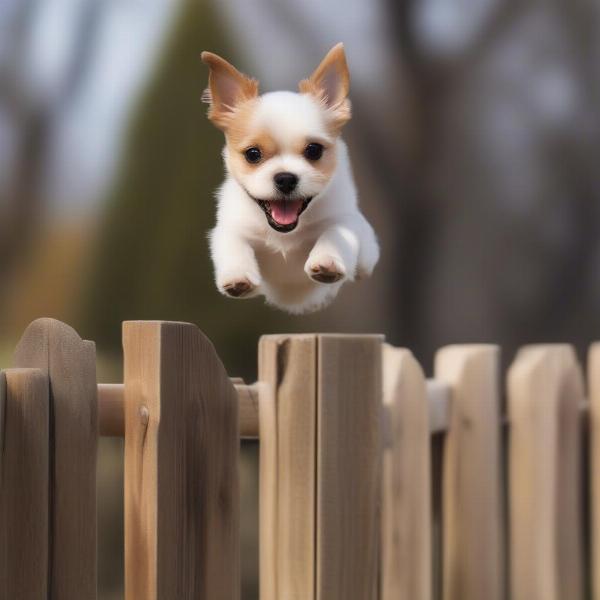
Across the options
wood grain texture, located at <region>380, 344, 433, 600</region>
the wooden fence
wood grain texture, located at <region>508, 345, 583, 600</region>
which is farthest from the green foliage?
the wooden fence

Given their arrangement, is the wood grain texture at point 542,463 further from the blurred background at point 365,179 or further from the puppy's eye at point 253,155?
the puppy's eye at point 253,155

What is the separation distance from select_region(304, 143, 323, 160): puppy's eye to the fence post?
1.77 ft

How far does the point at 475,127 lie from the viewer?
240cm

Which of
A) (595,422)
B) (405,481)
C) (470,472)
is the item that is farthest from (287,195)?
(595,422)

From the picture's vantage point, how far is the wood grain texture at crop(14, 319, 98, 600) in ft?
2.29

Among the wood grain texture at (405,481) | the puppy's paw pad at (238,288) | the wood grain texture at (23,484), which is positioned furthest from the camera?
the wood grain texture at (405,481)

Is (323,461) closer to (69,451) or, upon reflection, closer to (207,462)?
(207,462)

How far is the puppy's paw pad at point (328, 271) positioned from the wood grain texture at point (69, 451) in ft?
1.48

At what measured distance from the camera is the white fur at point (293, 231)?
0.27 m

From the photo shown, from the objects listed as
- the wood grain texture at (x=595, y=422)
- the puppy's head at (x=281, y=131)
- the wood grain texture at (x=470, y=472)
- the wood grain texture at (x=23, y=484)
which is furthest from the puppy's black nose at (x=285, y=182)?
the wood grain texture at (x=595, y=422)

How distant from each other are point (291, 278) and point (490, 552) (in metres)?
1.19

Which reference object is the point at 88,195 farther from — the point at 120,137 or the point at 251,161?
the point at 251,161

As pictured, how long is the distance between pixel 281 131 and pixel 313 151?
0.01 meters

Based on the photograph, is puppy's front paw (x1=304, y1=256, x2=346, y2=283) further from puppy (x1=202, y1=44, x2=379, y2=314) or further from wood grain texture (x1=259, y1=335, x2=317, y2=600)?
wood grain texture (x1=259, y1=335, x2=317, y2=600)
